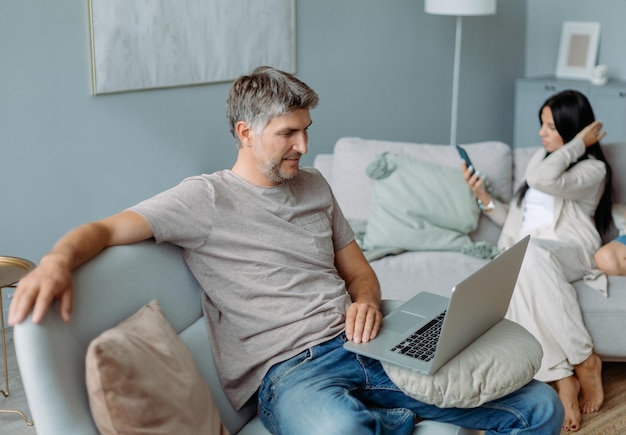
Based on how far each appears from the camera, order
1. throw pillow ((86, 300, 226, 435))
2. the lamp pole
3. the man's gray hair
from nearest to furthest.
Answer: throw pillow ((86, 300, 226, 435)) → the man's gray hair → the lamp pole

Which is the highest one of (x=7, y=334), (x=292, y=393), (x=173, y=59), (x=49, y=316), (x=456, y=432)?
(x=173, y=59)

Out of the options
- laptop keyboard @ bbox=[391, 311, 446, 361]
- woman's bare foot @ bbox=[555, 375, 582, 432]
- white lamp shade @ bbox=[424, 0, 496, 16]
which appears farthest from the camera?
white lamp shade @ bbox=[424, 0, 496, 16]

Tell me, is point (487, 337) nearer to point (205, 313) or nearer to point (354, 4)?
point (205, 313)

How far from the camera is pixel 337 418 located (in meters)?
1.72

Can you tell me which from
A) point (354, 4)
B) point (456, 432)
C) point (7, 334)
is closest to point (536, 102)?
point (354, 4)

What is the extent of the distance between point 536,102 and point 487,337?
12.3ft

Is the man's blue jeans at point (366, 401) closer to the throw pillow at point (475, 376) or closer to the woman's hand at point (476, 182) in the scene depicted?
the throw pillow at point (475, 376)

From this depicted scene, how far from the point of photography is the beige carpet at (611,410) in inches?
110

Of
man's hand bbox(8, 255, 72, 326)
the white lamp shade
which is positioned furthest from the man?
the white lamp shade

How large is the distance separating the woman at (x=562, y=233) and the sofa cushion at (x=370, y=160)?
11 centimetres

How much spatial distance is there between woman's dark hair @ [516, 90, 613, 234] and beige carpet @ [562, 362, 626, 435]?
1.80ft

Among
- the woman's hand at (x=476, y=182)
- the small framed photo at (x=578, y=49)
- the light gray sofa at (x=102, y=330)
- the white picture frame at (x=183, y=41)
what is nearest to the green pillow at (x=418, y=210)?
the woman's hand at (x=476, y=182)

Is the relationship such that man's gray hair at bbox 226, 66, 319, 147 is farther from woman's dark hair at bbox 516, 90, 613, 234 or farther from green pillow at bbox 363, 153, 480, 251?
woman's dark hair at bbox 516, 90, 613, 234

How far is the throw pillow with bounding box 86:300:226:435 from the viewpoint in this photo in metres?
1.45
